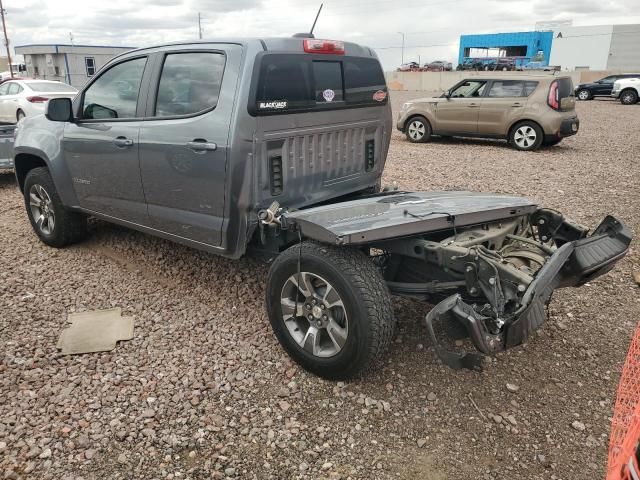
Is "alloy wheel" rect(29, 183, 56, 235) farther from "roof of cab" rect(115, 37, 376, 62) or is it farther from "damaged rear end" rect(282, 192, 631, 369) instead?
"damaged rear end" rect(282, 192, 631, 369)

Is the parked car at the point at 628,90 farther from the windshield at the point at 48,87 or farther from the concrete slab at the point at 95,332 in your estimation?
the concrete slab at the point at 95,332

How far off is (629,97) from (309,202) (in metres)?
27.6

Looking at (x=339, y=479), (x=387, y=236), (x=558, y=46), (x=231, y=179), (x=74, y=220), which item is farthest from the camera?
(x=558, y=46)

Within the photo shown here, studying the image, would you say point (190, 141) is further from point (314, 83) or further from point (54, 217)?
point (54, 217)

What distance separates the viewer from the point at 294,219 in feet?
10.5

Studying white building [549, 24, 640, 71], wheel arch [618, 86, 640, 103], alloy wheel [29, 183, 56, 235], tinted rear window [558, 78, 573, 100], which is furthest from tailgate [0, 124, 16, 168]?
white building [549, 24, 640, 71]

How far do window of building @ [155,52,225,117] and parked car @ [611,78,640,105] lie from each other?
27843 millimetres

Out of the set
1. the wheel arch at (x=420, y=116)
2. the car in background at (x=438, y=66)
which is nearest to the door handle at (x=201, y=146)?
the wheel arch at (x=420, y=116)

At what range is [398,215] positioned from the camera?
320 cm

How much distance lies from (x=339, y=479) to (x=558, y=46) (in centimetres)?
7514

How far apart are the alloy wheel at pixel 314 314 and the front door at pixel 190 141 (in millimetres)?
795

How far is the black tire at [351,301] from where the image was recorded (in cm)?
290

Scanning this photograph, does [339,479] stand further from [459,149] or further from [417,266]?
[459,149]

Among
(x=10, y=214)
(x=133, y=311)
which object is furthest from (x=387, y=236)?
(x=10, y=214)
